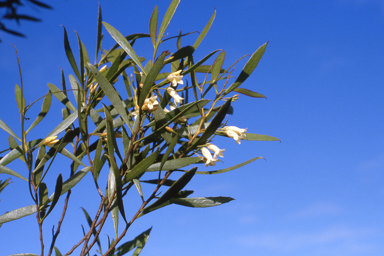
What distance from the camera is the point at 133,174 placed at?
1.07 meters

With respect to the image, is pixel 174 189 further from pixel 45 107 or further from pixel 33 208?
pixel 45 107

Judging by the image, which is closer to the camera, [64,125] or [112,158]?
[112,158]

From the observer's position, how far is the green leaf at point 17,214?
1131mm

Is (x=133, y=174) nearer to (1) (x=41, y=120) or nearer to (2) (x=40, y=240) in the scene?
(2) (x=40, y=240)

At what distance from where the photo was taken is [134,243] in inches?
49.0

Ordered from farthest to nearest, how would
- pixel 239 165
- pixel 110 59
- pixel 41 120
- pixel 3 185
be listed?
pixel 3 185, pixel 110 59, pixel 41 120, pixel 239 165

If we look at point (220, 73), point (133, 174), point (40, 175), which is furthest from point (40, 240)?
point (220, 73)

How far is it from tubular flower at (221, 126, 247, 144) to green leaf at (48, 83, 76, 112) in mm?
575

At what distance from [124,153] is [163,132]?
0.15 metres

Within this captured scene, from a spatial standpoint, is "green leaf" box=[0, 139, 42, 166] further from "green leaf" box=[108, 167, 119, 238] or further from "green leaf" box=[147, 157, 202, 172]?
"green leaf" box=[147, 157, 202, 172]

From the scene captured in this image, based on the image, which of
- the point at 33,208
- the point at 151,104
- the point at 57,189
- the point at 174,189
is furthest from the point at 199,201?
the point at 33,208

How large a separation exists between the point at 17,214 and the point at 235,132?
0.78 m

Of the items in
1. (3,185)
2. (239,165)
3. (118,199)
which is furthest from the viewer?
(3,185)

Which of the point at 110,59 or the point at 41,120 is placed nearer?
the point at 41,120
